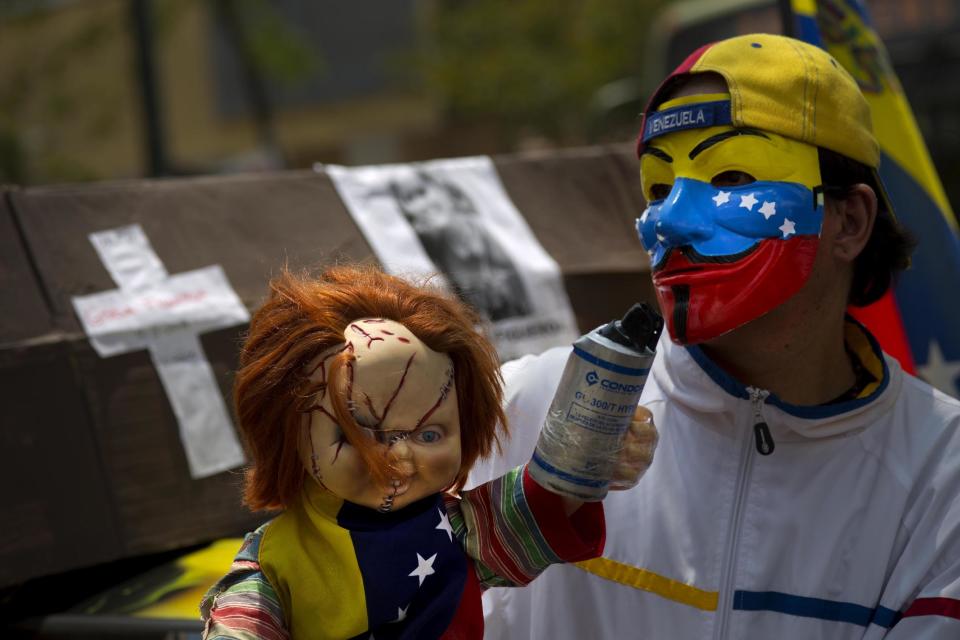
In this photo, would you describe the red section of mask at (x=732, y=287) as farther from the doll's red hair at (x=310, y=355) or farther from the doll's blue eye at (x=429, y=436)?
the doll's blue eye at (x=429, y=436)

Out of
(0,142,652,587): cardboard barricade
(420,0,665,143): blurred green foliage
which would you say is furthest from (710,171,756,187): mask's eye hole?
(420,0,665,143): blurred green foliage

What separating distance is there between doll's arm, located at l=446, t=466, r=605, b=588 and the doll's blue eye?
0.46 feet

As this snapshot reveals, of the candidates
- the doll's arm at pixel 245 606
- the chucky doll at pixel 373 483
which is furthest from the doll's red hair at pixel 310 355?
the doll's arm at pixel 245 606

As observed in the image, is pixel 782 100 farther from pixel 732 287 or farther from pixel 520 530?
pixel 520 530

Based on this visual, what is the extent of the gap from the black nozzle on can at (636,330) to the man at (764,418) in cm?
35

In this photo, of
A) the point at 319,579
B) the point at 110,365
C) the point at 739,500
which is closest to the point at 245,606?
the point at 319,579

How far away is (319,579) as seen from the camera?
1691 mm

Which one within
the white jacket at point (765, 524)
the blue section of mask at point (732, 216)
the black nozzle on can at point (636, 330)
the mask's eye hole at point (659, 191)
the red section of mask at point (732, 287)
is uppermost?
the mask's eye hole at point (659, 191)

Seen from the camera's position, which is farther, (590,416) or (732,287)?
(732,287)

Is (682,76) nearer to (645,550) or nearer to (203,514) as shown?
(645,550)

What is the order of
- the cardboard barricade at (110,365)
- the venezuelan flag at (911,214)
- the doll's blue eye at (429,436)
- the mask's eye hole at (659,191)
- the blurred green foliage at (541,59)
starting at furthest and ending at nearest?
the blurred green foliage at (541,59) < the venezuelan flag at (911,214) < the cardboard barricade at (110,365) < the mask's eye hole at (659,191) < the doll's blue eye at (429,436)

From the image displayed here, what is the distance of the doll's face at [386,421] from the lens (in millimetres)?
1680

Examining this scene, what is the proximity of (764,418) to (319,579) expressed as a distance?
89 cm

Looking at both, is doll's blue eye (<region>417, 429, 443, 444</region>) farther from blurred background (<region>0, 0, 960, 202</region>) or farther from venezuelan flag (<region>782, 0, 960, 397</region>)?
blurred background (<region>0, 0, 960, 202</region>)
